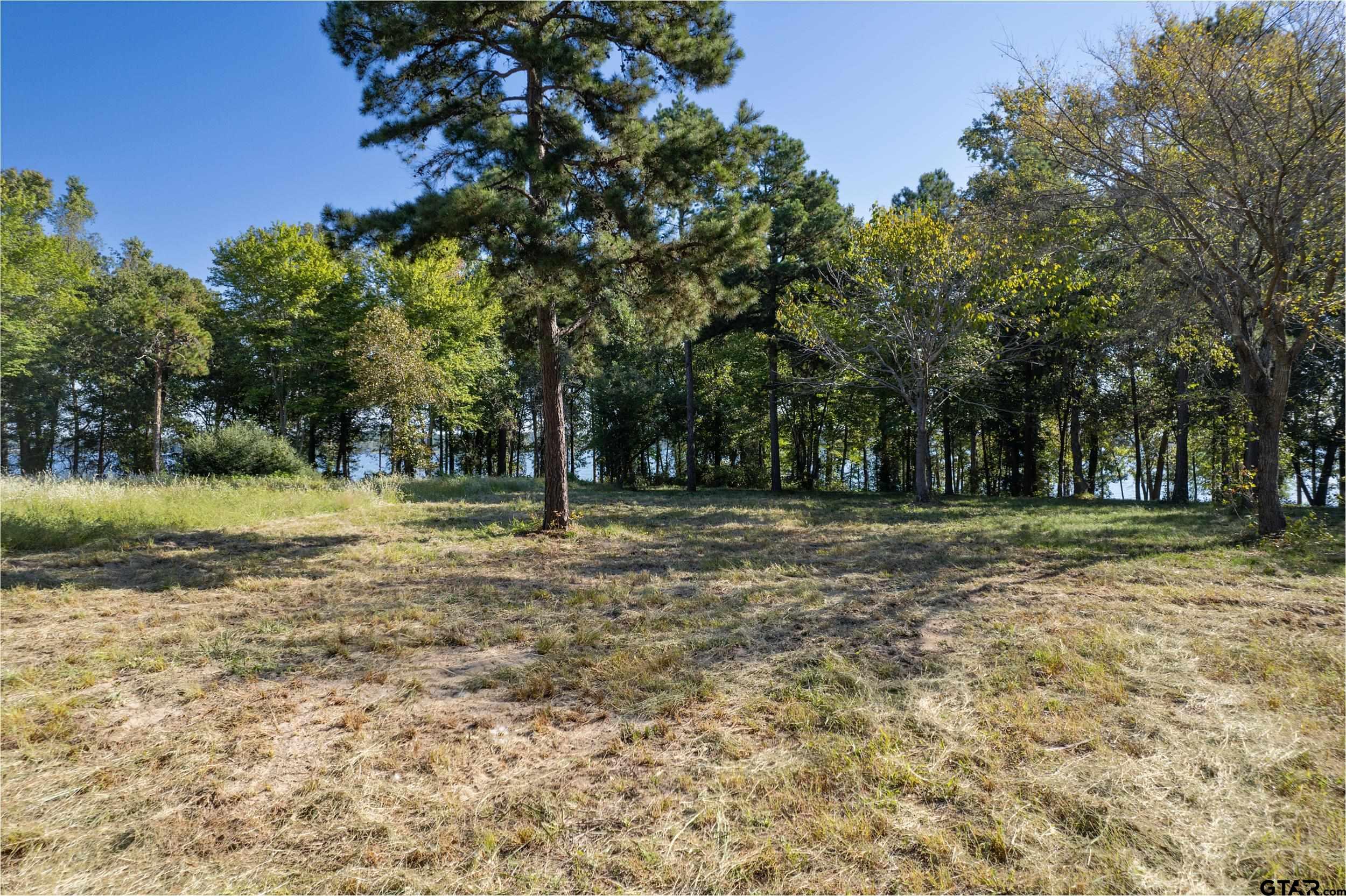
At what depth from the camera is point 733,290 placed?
35.2 feet

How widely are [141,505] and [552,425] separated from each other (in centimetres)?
868

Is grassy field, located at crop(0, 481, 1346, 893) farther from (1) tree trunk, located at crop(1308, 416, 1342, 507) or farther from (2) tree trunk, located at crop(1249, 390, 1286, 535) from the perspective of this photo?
(1) tree trunk, located at crop(1308, 416, 1342, 507)

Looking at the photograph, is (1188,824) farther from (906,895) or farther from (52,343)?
(52,343)

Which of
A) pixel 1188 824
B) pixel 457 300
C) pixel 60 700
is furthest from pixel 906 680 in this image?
pixel 457 300

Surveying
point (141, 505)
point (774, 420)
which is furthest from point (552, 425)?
point (774, 420)

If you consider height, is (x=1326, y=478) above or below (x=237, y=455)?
below

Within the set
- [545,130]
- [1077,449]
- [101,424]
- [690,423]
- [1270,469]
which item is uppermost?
[545,130]

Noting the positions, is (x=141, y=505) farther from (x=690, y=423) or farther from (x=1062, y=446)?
(x=1062, y=446)

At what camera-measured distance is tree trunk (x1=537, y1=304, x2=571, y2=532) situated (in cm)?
1047

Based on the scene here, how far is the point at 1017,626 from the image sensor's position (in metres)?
4.86

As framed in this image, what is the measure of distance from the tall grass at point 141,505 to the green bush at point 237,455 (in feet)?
6.97

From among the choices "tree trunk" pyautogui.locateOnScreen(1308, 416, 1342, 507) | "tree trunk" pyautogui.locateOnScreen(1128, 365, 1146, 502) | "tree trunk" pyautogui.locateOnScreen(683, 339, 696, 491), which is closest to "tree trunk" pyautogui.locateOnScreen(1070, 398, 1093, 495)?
"tree trunk" pyautogui.locateOnScreen(1128, 365, 1146, 502)

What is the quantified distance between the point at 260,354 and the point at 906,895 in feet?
112

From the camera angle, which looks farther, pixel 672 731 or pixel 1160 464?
pixel 1160 464
